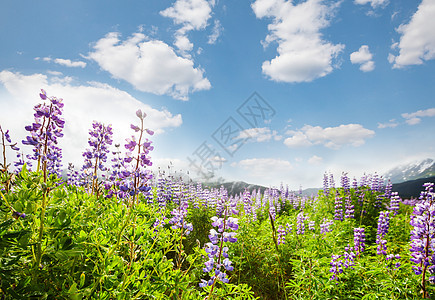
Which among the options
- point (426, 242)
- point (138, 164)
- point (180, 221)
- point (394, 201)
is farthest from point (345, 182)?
point (138, 164)

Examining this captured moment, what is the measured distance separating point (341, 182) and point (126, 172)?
9651mm

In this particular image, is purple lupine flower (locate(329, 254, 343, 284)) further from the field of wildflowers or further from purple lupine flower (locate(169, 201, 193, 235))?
purple lupine flower (locate(169, 201, 193, 235))

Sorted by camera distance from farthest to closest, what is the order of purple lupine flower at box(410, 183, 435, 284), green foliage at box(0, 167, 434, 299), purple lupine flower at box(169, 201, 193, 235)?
1. purple lupine flower at box(410, 183, 435, 284)
2. purple lupine flower at box(169, 201, 193, 235)
3. green foliage at box(0, 167, 434, 299)

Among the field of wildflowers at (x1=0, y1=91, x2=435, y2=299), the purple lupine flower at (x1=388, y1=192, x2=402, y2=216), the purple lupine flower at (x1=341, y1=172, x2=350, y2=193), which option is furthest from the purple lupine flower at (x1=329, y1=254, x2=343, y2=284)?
the purple lupine flower at (x1=341, y1=172, x2=350, y2=193)

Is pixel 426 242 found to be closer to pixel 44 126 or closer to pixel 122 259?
pixel 122 259

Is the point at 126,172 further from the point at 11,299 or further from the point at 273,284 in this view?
the point at 273,284

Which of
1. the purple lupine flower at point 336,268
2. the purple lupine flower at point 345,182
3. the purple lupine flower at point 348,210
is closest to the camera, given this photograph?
the purple lupine flower at point 336,268

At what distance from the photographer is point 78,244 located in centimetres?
170

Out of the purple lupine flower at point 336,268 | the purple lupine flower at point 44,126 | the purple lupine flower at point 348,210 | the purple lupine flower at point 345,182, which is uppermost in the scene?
the purple lupine flower at point 44,126

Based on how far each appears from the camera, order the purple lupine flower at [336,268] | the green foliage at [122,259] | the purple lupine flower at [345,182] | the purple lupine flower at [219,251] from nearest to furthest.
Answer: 1. the green foliage at [122,259]
2. the purple lupine flower at [219,251]
3. the purple lupine flower at [336,268]
4. the purple lupine flower at [345,182]

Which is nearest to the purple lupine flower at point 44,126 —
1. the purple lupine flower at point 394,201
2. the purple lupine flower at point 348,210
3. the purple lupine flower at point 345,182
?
the purple lupine flower at point 348,210

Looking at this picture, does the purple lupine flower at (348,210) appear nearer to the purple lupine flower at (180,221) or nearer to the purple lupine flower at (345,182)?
the purple lupine flower at (345,182)

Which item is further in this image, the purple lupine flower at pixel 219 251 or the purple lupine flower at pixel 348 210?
the purple lupine flower at pixel 348 210

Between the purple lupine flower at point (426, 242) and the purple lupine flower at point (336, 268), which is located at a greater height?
the purple lupine flower at point (426, 242)
